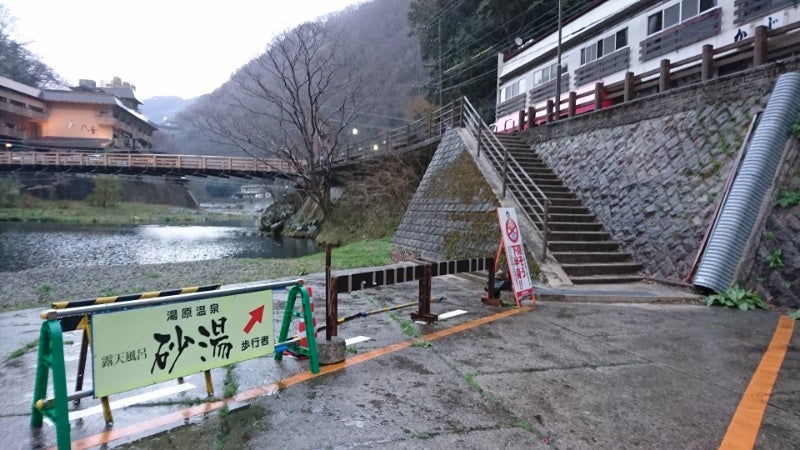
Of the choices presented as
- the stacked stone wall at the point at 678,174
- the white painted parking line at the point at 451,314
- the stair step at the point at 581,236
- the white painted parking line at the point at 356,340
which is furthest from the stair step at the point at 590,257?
the white painted parking line at the point at 356,340

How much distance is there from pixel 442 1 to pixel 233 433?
34.0 metres

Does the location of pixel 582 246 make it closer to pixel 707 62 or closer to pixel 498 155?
pixel 498 155

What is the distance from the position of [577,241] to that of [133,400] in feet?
27.5

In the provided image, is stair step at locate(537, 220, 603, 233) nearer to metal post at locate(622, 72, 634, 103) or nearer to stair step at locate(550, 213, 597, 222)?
stair step at locate(550, 213, 597, 222)

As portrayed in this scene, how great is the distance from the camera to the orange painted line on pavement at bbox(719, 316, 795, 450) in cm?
254

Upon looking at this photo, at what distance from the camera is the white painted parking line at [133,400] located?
282 centimetres

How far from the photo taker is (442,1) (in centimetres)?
3073

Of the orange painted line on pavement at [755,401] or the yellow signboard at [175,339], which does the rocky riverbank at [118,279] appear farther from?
the orange painted line on pavement at [755,401]

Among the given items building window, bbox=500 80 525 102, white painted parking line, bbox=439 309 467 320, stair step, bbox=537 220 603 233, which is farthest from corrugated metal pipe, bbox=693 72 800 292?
Answer: building window, bbox=500 80 525 102

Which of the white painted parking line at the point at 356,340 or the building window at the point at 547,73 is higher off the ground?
the building window at the point at 547,73

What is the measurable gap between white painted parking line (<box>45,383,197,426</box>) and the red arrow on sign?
716 millimetres

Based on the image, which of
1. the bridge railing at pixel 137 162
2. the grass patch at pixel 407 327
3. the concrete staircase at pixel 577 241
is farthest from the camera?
the bridge railing at pixel 137 162

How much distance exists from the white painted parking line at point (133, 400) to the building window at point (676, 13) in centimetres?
1711

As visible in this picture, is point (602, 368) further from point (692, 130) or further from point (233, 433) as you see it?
point (692, 130)
